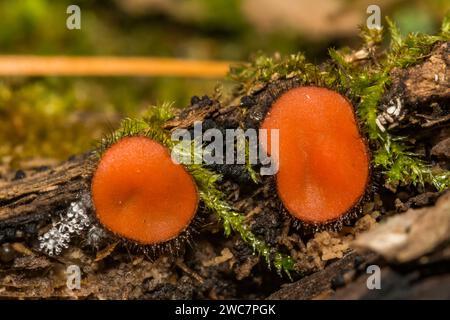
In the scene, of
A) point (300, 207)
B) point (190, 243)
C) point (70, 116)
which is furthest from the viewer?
point (70, 116)

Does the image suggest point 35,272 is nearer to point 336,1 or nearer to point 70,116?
point 70,116

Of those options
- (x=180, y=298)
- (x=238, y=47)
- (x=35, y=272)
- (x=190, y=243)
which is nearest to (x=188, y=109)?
(x=190, y=243)

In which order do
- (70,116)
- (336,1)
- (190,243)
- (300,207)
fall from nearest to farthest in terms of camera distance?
1. (300,207)
2. (190,243)
3. (70,116)
4. (336,1)

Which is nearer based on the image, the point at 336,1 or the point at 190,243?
the point at 190,243
